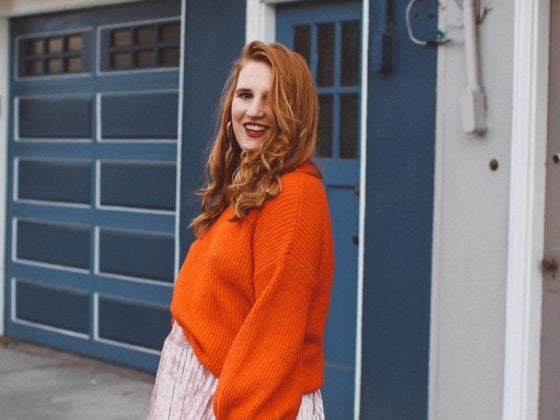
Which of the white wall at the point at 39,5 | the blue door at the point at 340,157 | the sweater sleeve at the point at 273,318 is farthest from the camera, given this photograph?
the white wall at the point at 39,5

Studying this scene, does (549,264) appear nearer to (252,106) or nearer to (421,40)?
(421,40)

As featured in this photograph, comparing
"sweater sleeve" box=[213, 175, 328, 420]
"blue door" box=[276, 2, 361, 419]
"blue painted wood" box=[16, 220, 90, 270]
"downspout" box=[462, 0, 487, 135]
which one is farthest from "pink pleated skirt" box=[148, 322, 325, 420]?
"blue painted wood" box=[16, 220, 90, 270]

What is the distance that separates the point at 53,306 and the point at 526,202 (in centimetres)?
418

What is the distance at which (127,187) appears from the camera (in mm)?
7094

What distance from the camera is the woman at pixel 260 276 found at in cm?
211

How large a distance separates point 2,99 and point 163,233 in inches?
79.8

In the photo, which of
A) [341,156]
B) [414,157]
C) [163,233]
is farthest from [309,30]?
[163,233]

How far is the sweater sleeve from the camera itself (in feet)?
6.91

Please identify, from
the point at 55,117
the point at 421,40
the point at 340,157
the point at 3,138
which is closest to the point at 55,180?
the point at 55,117

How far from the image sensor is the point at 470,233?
480 centimetres

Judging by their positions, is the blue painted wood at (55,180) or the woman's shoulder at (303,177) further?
the blue painted wood at (55,180)

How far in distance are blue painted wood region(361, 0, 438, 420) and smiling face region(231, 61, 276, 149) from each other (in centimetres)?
276

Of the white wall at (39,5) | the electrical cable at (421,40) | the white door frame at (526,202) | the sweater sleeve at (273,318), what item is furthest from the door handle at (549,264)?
the white wall at (39,5)

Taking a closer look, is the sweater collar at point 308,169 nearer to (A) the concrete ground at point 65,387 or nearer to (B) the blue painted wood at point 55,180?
(A) the concrete ground at point 65,387
